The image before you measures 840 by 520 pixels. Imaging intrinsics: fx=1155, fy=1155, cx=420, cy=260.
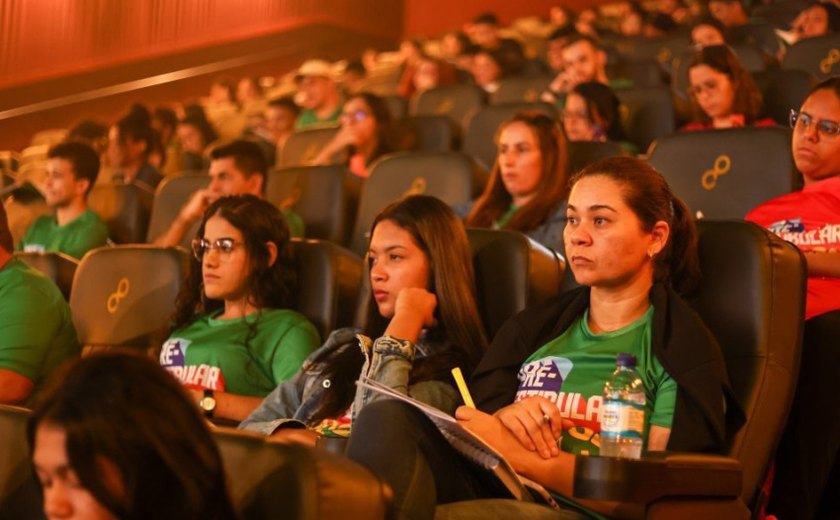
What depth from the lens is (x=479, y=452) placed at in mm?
1741

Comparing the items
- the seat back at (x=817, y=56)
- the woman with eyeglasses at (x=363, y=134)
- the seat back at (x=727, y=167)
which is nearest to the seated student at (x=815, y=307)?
the seat back at (x=727, y=167)

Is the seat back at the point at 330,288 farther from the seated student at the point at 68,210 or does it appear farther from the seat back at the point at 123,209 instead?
the seat back at the point at 123,209

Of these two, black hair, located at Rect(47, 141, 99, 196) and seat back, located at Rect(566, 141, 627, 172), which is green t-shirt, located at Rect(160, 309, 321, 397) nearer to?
seat back, located at Rect(566, 141, 627, 172)

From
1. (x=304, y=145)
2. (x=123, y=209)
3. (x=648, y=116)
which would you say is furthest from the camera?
(x=304, y=145)

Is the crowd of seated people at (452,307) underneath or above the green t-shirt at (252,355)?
above

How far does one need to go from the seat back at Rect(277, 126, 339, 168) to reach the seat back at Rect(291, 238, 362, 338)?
2.20 metres

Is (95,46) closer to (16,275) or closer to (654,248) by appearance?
(16,275)

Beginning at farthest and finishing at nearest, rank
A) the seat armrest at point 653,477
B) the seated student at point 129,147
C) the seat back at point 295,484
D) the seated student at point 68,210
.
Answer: the seated student at point 129,147 → the seated student at point 68,210 → the seat armrest at point 653,477 → the seat back at point 295,484

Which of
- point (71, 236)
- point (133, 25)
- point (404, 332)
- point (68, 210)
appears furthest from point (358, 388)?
point (133, 25)

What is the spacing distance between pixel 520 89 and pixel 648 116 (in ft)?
4.88

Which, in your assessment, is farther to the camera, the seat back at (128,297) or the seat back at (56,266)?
the seat back at (56,266)

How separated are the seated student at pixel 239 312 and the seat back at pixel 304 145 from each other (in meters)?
2.13

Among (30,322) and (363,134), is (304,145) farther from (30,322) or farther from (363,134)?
(30,322)

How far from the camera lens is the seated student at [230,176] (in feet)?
12.8
